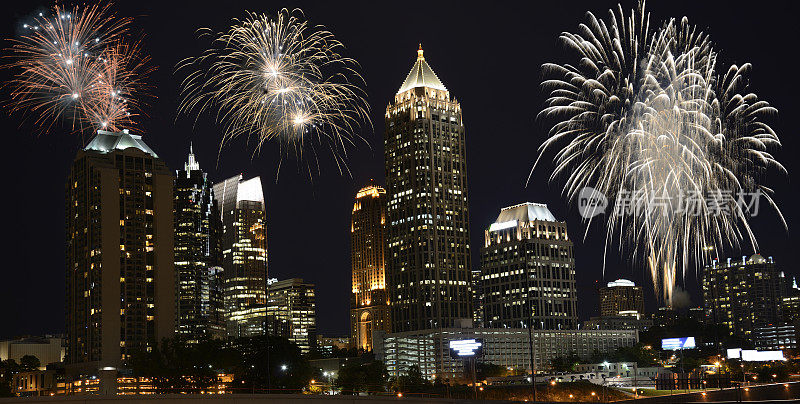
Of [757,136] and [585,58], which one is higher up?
[585,58]

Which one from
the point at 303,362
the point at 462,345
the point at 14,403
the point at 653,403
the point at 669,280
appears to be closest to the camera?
the point at 14,403

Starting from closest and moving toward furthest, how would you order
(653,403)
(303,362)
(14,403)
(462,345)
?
(14,403) < (653,403) < (462,345) < (303,362)

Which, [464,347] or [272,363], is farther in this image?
[272,363]

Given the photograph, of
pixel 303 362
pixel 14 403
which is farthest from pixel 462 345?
pixel 14 403

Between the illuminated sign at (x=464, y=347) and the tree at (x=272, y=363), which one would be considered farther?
the tree at (x=272, y=363)

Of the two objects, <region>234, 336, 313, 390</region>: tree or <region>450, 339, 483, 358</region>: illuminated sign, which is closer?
<region>450, 339, 483, 358</region>: illuminated sign

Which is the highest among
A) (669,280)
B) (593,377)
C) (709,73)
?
(709,73)

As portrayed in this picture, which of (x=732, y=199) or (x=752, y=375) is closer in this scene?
(x=732, y=199)

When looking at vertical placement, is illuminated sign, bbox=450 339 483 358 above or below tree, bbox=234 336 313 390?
above

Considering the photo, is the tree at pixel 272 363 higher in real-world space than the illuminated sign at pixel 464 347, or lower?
lower

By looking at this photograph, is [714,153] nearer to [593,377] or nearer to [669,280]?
[669,280]

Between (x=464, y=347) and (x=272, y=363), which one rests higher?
(x=464, y=347)
